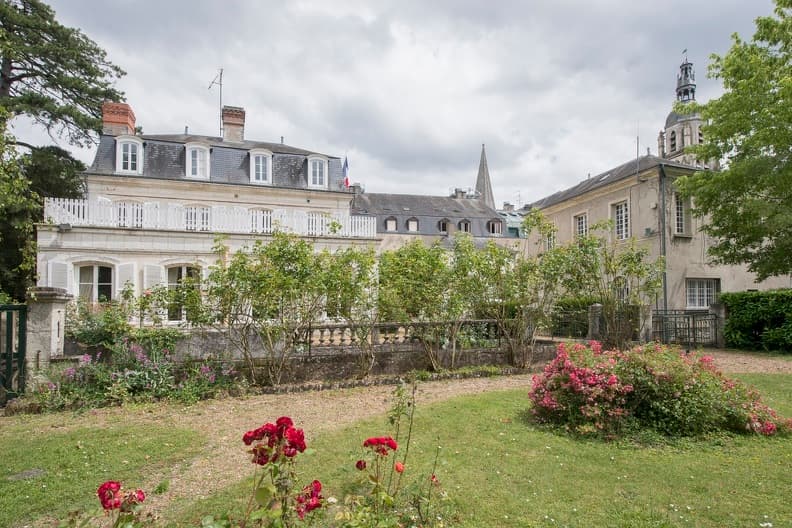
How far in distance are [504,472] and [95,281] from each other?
15.2 m

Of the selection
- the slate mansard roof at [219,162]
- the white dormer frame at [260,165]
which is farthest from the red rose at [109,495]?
the white dormer frame at [260,165]

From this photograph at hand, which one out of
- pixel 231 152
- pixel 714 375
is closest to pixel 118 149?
pixel 231 152

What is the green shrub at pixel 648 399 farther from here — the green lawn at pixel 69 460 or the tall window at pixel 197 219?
the tall window at pixel 197 219

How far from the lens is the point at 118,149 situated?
2033 cm

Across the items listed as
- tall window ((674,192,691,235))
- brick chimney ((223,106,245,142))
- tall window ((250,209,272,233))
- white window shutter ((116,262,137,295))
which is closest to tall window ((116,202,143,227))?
white window shutter ((116,262,137,295))

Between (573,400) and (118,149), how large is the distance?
22.3 m

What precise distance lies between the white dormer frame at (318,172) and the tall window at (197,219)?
7777mm

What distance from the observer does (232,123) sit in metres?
25.0

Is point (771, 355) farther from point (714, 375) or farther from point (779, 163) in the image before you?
point (714, 375)

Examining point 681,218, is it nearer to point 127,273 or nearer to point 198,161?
point 127,273

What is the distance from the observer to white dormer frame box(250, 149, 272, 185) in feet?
73.0

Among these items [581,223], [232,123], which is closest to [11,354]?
[232,123]

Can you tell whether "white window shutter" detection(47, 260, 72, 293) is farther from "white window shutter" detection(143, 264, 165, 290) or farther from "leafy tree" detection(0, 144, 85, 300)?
"leafy tree" detection(0, 144, 85, 300)

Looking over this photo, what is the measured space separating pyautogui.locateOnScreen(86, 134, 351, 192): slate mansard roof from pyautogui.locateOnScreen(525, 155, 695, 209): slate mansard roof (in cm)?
1177
